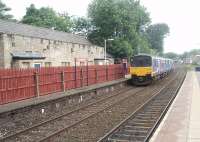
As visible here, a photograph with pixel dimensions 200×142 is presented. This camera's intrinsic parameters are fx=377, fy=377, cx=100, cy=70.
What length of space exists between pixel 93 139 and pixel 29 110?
16.5ft

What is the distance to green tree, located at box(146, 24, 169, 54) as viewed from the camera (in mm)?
117994

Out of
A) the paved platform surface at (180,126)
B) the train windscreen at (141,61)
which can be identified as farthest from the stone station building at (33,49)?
the paved platform surface at (180,126)

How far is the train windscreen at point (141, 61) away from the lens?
3309 centimetres

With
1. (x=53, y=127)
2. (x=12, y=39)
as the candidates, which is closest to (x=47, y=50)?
(x=12, y=39)

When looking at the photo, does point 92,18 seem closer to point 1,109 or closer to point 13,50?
point 13,50

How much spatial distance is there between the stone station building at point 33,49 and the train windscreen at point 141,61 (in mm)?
5411

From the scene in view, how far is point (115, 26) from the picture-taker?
2313 inches

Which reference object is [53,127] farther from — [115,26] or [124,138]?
[115,26]

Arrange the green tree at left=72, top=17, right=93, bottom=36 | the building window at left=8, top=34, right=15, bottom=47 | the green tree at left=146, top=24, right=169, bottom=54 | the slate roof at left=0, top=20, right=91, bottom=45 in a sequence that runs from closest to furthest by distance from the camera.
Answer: the building window at left=8, top=34, right=15, bottom=47
the slate roof at left=0, top=20, right=91, bottom=45
the green tree at left=72, top=17, right=93, bottom=36
the green tree at left=146, top=24, right=169, bottom=54

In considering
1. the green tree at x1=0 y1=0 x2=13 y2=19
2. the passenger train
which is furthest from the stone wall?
the green tree at x1=0 y1=0 x2=13 y2=19

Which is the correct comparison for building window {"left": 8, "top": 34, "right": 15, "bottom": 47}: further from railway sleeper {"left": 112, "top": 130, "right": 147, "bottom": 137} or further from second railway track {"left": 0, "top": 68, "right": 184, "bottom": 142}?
railway sleeper {"left": 112, "top": 130, "right": 147, "bottom": 137}

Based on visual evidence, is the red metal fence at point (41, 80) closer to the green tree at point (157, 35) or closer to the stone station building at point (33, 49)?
the stone station building at point (33, 49)

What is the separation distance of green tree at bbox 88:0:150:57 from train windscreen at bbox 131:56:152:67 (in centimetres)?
2324

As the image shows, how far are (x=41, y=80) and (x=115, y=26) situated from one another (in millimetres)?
40861
